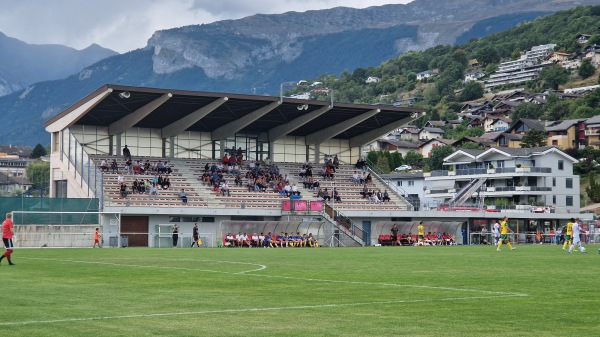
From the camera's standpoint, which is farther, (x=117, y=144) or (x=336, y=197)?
(x=117, y=144)

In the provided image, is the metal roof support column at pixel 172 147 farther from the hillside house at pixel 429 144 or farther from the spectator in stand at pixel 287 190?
the hillside house at pixel 429 144

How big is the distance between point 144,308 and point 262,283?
21.5ft

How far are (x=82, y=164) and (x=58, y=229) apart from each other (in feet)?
36.7

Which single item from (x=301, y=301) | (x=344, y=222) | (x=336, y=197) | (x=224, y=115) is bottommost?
(x=301, y=301)

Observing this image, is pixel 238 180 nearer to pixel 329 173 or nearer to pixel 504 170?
pixel 329 173

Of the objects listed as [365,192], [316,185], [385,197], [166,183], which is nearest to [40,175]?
[316,185]

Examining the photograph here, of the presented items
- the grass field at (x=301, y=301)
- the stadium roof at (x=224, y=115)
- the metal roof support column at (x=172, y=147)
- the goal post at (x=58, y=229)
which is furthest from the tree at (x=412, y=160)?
the grass field at (x=301, y=301)


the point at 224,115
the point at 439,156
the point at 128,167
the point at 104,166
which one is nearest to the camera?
the point at 104,166

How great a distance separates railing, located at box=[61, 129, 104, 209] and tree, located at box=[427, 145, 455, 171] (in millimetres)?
93796

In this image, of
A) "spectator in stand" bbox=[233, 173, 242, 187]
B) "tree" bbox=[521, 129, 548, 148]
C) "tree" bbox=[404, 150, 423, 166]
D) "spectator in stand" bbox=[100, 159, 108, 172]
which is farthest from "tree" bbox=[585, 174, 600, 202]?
"spectator in stand" bbox=[100, 159, 108, 172]

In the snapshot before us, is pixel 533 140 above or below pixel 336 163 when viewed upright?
above

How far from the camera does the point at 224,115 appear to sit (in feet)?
239

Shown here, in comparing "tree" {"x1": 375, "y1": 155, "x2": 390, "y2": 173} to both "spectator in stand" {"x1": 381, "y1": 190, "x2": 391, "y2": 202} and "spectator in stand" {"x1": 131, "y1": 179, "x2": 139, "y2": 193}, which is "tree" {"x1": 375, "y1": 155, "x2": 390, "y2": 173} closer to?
"spectator in stand" {"x1": 381, "y1": 190, "x2": 391, "y2": 202}

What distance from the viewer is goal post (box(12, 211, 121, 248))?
55781 millimetres
